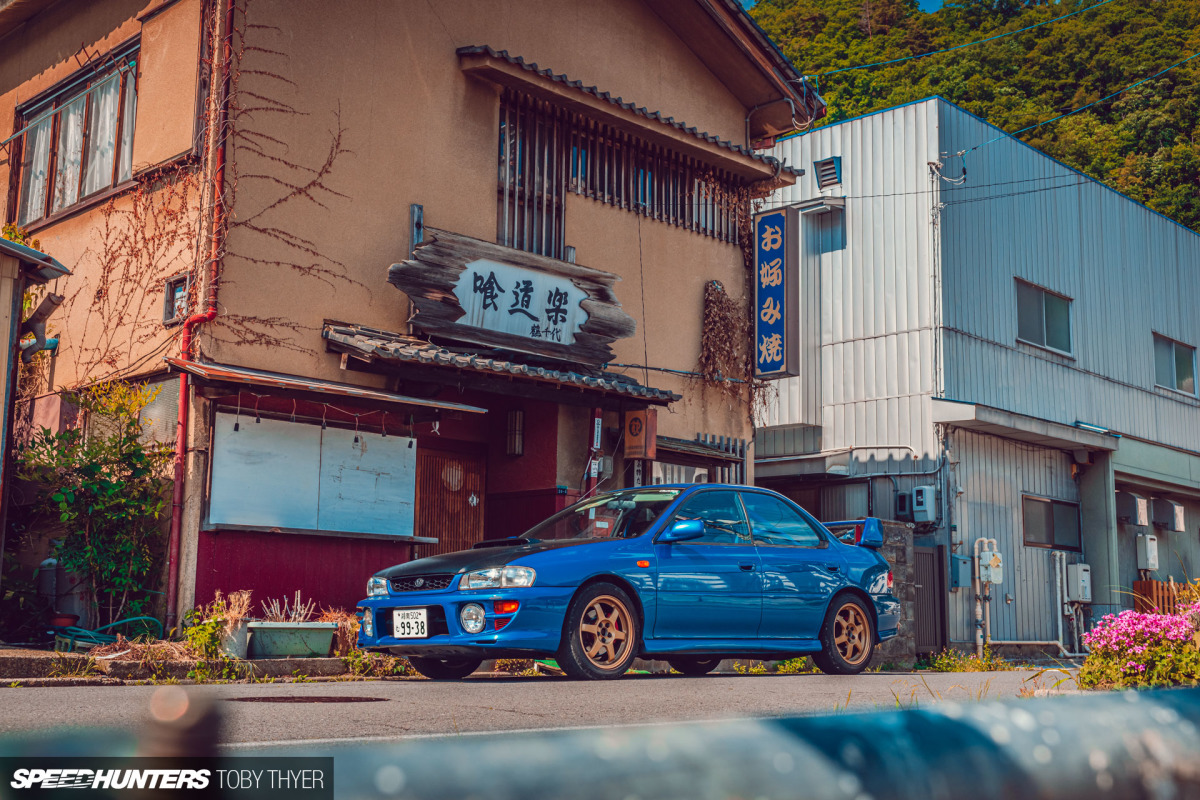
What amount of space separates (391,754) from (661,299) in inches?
581

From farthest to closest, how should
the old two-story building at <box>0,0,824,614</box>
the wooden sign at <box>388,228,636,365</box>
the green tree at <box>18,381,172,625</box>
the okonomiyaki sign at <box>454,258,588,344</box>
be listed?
1. the okonomiyaki sign at <box>454,258,588,344</box>
2. the wooden sign at <box>388,228,636,365</box>
3. the old two-story building at <box>0,0,824,614</box>
4. the green tree at <box>18,381,172,625</box>

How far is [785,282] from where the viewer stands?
51.4 ft

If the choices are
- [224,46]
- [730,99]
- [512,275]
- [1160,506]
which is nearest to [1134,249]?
[1160,506]

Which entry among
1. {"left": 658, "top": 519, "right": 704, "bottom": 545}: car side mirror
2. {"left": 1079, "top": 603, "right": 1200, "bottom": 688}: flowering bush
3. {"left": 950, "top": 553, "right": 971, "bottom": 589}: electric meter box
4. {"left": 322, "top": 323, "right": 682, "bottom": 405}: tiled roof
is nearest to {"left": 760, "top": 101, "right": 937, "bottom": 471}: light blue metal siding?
{"left": 950, "top": 553, "right": 971, "bottom": 589}: electric meter box

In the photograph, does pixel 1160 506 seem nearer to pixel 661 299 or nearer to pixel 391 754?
pixel 661 299

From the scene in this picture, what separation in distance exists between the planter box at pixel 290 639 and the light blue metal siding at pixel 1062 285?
11423mm

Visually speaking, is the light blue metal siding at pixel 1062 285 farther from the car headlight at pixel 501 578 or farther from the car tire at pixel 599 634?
the car headlight at pixel 501 578

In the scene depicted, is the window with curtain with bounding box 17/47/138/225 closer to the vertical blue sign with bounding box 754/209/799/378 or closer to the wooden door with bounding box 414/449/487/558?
the wooden door with bounding box 414/449/487/558

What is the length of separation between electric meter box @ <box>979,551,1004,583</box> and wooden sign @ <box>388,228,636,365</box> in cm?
732

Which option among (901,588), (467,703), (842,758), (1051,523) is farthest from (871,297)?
(842,758)

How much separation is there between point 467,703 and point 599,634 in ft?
6.93

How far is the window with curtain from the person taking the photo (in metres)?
13.2

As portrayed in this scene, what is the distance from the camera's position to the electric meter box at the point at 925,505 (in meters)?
17.5

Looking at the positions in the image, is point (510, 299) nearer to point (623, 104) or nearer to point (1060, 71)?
point (623, 104)
